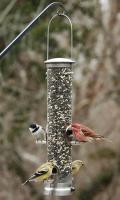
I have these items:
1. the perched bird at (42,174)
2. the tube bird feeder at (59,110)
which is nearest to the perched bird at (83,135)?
the tube bird feeder at (59,110)

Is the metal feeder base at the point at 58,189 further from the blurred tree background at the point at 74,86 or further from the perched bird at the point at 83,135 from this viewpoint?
the blurred tree background at the point at 74,86

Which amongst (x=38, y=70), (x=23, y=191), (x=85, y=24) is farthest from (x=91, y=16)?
(x=23, y=191)

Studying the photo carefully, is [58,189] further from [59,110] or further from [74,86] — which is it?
[74,86]

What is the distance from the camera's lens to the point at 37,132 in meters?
5.96

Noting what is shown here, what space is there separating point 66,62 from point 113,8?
17.8 ft

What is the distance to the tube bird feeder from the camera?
6035mm

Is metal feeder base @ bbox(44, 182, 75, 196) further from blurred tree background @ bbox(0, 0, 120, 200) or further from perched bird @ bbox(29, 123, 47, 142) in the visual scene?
blurred tree background @ bbox(0, 0, 120, 200)

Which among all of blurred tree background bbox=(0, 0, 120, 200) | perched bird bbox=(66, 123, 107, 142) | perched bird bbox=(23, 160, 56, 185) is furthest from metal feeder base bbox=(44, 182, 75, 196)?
blurred tree background bbox=(0, 0, 120, 200)

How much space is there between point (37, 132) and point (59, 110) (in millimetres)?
288

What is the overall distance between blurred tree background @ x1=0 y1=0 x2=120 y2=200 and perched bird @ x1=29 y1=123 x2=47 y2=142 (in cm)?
500

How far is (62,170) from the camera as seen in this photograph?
5957 mm

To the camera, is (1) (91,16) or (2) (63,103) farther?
(1) (91,16)

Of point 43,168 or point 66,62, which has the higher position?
point 66,62

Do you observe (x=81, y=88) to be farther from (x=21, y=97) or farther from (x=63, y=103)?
(x=63, y=103)
